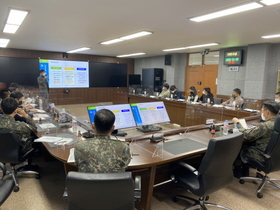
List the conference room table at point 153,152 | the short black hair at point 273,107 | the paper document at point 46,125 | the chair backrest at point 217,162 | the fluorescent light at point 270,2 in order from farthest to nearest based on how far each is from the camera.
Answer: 1. the paper document at point 46,125
2. the fluorescent light at point 270,2
3. the short black hair at point 273,107
4. the conference room table at point 153,152
5. the chair backrest at point 217,162

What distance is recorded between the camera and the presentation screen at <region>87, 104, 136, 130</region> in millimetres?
2479

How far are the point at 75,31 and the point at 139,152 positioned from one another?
382 cm

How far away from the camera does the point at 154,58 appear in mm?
10156

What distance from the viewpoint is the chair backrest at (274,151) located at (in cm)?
228

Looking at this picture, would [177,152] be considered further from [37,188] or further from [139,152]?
[37,188]

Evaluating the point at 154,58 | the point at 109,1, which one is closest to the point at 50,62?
the point at 154,58

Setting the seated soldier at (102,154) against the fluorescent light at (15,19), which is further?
the fluorescent light at (15,19)

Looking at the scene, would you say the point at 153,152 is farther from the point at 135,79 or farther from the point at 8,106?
the point at 135,79

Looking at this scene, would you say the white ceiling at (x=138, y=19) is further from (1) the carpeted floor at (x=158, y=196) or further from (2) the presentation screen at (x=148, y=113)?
(1) the carpeted floor at (x=158, y=196)

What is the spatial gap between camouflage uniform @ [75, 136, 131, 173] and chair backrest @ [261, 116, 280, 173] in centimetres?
182

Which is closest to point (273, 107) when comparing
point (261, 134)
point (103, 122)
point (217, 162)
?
point (261, 134)

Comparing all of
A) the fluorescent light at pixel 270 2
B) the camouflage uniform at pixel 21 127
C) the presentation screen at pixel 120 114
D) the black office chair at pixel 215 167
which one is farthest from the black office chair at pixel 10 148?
the fluorescent light at pixel 270 2

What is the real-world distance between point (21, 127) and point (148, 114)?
1.67 metres

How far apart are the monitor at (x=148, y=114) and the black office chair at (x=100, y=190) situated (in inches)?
57.5
